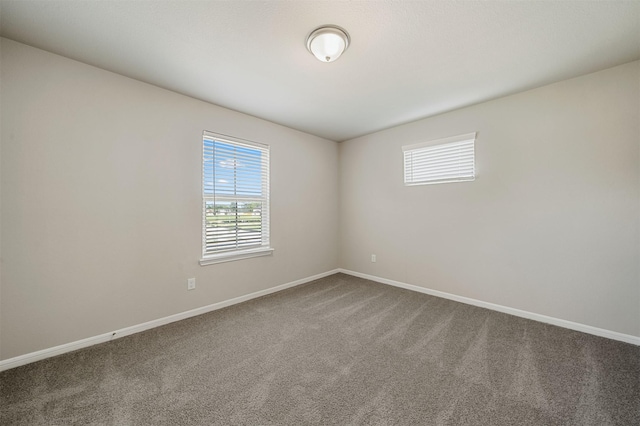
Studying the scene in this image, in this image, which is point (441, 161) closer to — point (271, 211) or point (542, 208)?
point (542, 208)

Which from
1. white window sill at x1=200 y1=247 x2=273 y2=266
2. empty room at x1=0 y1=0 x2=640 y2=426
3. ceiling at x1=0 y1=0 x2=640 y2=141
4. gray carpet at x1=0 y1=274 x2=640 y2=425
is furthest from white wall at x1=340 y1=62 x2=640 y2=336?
white window sill at x1=200 y1=247 x2=273 y2=266

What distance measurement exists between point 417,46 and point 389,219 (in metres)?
2.46

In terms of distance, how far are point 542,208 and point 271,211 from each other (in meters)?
3.23

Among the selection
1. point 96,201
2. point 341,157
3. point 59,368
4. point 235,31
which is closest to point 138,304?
point 59,368

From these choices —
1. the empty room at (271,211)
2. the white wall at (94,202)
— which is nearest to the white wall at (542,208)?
the empty room at (271,211)

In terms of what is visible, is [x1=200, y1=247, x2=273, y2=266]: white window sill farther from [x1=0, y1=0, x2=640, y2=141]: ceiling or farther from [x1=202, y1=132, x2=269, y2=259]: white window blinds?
[x1=0, y1=0, x2=640, y2=141]: ceiling

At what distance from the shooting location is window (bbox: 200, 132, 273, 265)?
296 cm

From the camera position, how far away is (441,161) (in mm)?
3336

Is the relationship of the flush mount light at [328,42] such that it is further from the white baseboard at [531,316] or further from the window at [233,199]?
the white baseboard at [531,316]

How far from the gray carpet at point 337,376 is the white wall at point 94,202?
1.14 feet

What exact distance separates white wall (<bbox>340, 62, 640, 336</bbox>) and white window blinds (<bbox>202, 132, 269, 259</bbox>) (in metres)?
2.07

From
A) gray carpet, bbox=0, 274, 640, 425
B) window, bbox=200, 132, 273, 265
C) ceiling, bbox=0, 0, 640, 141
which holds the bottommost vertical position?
gray carpet, bbox=0, 274, 640, 425

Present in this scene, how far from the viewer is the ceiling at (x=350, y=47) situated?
158cm

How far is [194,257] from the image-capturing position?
2826 millimetres
